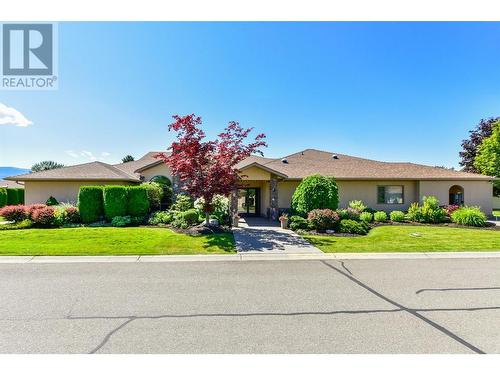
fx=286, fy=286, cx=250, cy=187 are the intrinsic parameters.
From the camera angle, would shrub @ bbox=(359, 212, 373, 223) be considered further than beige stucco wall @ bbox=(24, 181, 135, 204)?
No

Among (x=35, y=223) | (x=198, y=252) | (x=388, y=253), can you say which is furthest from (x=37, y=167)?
(x=388, y=253)

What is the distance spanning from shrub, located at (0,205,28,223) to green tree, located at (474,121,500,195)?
40.4m

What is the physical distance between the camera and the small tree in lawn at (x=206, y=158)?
1286 cm

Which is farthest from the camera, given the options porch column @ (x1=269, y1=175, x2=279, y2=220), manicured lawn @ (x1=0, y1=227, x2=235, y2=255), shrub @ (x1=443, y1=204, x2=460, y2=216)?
porch column @ (x1=269, y1=175, x2=279, y2=220)

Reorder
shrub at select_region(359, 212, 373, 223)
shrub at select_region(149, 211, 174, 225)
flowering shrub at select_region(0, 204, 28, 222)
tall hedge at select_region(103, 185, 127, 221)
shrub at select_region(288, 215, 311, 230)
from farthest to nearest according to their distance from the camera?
shrub at select_region(359, 212, 373, 223) → tall hedge at select_region(103, 185, 127, 221) → shrub at select_region(149, 211, 174, 225) → flowering shrub at select_region(0, 204, 28, 222) → shrub at select_region(288, 215, 311, 230)

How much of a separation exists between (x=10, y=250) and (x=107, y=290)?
6443 millimetres

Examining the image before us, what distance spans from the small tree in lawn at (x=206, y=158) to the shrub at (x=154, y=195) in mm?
5752

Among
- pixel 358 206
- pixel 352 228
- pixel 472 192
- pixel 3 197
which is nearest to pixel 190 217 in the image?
pixel 352 228

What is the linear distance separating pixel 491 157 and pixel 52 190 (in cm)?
4110

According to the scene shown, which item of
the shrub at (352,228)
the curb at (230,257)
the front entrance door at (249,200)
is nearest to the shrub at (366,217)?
the shrub at (352,228)

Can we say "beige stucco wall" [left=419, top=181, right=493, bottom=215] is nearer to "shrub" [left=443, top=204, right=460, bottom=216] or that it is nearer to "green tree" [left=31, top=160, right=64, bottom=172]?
"shrub" [left=443, top=204, right=460, bottom=216]

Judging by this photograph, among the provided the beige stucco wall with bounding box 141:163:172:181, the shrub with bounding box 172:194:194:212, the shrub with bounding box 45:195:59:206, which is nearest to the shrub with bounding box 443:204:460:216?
the shrub with bounding box 172:194:194:212

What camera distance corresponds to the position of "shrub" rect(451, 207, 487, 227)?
53.2 ft

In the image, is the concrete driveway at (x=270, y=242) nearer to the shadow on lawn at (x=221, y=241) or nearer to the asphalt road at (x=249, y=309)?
the shadow on lawn at (x=221, y=241)
